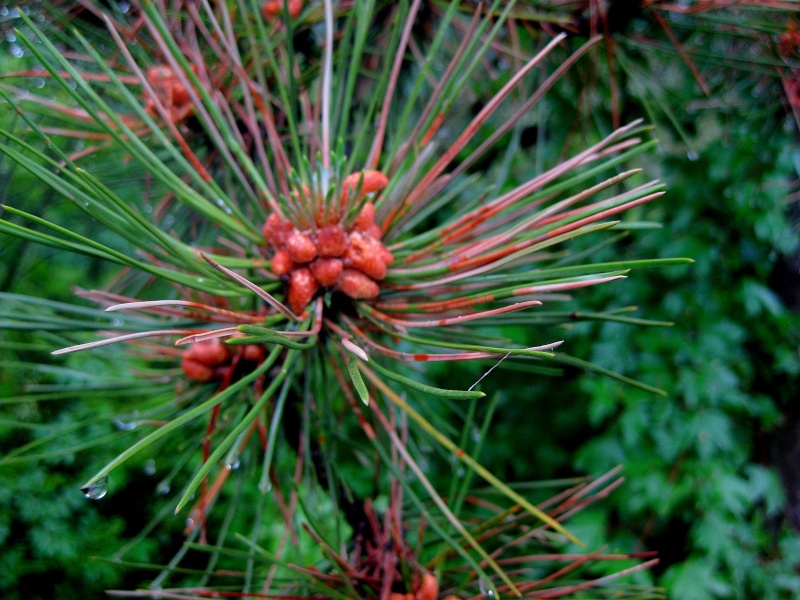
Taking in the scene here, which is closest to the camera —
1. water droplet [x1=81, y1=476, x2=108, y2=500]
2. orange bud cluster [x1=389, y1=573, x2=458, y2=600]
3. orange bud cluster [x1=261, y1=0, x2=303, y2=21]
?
water droplet [x1=81, y1=476, x2=108, y2=500]

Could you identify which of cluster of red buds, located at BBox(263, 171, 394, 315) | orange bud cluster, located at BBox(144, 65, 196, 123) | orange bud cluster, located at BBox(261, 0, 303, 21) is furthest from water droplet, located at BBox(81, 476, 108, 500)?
orange bud cluster, located at BBox(261, 0, 303, 21)

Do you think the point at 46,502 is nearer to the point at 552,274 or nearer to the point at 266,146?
the point at 266,146

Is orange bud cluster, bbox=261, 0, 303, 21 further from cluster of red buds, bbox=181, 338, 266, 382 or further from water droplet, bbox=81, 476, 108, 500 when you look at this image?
water droplet, bbox=81, 476, 108, 500

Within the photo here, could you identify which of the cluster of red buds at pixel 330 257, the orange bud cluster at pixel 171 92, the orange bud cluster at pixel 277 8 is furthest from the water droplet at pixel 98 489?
the orange bud cluster at pixel 277 8

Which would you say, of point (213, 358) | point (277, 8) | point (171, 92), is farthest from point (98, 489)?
point (277, 8)

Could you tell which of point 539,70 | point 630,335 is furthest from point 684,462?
point 539,70

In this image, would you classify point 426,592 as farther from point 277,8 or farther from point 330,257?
point 277,8
